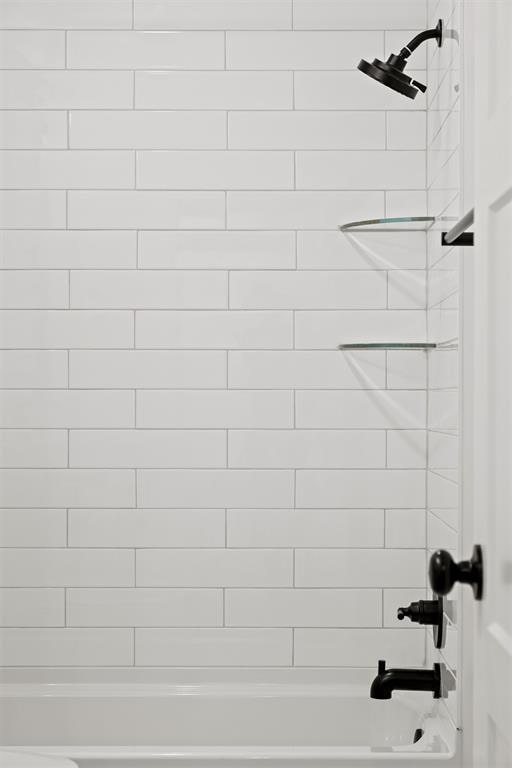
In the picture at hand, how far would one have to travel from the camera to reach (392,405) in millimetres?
2338

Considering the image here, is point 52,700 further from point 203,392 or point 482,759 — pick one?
point 482,759

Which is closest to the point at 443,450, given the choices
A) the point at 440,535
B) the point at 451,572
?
the point at 440,535

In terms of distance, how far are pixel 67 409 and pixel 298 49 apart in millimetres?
1148

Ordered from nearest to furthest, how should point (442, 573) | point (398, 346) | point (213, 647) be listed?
point (442, 573)
point (398, 346)
point (213, 647)

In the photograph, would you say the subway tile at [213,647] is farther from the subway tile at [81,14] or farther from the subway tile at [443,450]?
the subway tile at [81,14]

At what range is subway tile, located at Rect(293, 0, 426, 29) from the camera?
2.33 metres

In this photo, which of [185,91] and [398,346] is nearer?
[398,346]

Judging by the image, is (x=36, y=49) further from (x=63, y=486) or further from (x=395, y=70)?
(x=63, y=486)

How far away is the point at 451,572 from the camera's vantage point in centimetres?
121

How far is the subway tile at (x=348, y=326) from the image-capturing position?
2342 mm

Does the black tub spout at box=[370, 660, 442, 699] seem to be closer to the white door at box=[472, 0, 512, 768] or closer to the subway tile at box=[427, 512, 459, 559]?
the subway tile at box=[427, 512, 459, 559]

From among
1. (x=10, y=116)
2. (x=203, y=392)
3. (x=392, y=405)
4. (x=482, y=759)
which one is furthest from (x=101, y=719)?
(x=10, y=116)

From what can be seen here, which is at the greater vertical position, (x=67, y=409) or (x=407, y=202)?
(x=407, y=202)

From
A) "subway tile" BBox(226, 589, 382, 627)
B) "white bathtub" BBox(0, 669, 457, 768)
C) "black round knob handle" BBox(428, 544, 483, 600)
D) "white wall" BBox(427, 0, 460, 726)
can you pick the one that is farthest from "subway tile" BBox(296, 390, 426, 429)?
"black round knob handle" BBox(428, 544, 483, 600)
